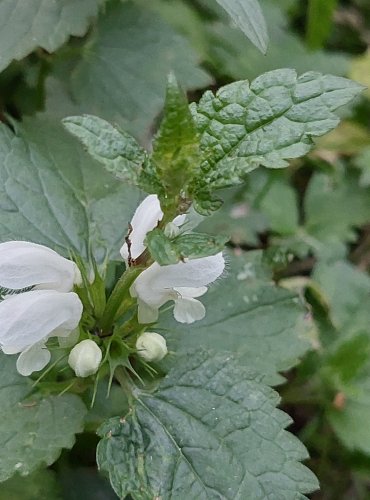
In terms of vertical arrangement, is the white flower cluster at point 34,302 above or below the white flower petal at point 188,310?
above

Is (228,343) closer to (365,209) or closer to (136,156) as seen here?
(136,156)

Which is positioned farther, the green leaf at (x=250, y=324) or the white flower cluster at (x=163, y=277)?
the green leaf at (x=250, y=324)

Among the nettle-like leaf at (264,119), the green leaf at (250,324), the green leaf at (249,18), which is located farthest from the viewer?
the green leaf at (250,324)

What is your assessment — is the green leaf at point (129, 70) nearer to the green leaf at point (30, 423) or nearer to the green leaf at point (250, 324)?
the green leaf at point (250, 324)

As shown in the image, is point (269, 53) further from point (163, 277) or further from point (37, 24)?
point (163, 277)

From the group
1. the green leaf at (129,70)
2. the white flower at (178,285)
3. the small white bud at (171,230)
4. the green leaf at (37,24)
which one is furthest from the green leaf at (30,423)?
the green leaf at (129,70)

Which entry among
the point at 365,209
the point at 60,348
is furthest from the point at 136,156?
the point at 365,209
